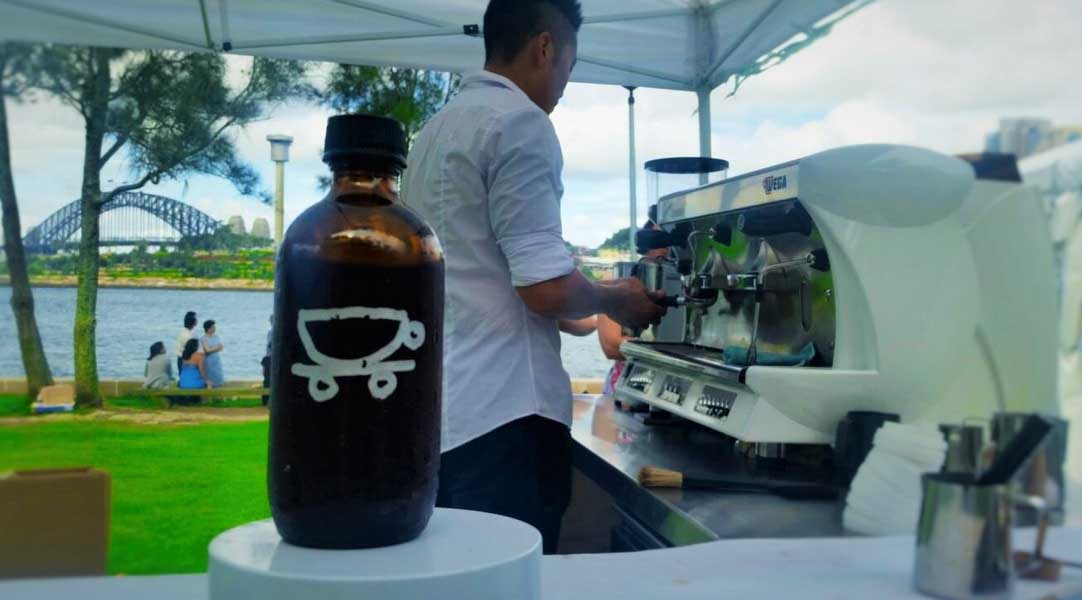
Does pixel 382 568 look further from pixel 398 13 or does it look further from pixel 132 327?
pixel 132 327

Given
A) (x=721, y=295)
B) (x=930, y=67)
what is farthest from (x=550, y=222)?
(x=721, y=295)

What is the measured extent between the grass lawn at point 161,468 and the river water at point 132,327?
1.14ft

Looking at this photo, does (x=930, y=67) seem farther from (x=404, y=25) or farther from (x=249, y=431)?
(x=249, y=431)

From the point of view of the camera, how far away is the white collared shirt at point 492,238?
1.04 metres

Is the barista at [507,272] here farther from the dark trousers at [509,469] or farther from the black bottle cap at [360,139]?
the black bottle cap at [360,139]

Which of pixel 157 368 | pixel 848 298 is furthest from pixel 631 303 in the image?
pixel 157 368

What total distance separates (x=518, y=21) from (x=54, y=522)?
81cm

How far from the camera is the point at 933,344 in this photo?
0.74 meters

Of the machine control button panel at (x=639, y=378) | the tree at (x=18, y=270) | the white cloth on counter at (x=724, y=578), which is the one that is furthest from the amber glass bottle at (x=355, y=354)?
the tree at (x=18, y=270)

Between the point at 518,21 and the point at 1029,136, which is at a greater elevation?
the point at 518,21

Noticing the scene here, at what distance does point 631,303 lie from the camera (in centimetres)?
125

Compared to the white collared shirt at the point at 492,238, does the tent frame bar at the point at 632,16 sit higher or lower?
higher

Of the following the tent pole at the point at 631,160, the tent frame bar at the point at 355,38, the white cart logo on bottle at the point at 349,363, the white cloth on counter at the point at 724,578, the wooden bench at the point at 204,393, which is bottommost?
the wooden bench at the point at 204,393

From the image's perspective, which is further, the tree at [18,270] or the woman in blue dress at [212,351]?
the woman in blue dress at [212,351]
